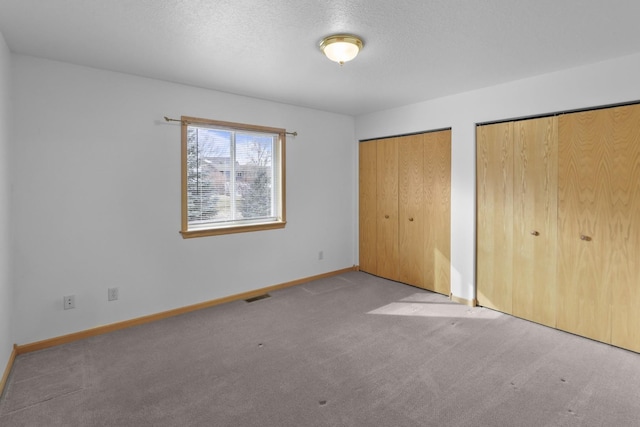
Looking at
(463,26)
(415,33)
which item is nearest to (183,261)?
(415,33)

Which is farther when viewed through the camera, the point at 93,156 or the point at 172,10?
the point at 93,156

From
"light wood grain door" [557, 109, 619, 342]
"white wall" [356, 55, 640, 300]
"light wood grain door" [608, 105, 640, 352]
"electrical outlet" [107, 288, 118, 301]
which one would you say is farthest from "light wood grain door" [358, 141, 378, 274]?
"electrical outlet" [107, 288, 118, 301]

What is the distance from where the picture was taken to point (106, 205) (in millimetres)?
3158

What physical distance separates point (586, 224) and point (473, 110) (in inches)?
62.4

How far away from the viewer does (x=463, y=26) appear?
2305 mm

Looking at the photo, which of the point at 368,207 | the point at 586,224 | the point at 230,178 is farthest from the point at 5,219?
the point at 586,224

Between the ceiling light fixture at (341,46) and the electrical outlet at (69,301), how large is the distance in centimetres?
298

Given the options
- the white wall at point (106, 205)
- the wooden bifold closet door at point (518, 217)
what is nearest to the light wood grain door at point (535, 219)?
the wooden bifold closet door at point (518, 217)

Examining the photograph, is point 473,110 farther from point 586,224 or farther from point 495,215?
point 586,224

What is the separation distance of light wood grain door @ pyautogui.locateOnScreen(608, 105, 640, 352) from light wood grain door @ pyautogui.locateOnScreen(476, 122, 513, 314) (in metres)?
0.84

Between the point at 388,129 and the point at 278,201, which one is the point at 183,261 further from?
the point at 388,129

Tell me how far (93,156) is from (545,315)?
4.47 metres

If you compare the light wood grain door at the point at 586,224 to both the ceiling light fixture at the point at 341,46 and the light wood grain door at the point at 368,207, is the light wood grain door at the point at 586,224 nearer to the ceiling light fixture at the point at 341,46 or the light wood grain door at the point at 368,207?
the ceiling light fixture at the point at 341,46

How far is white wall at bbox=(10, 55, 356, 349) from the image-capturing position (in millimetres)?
2816
